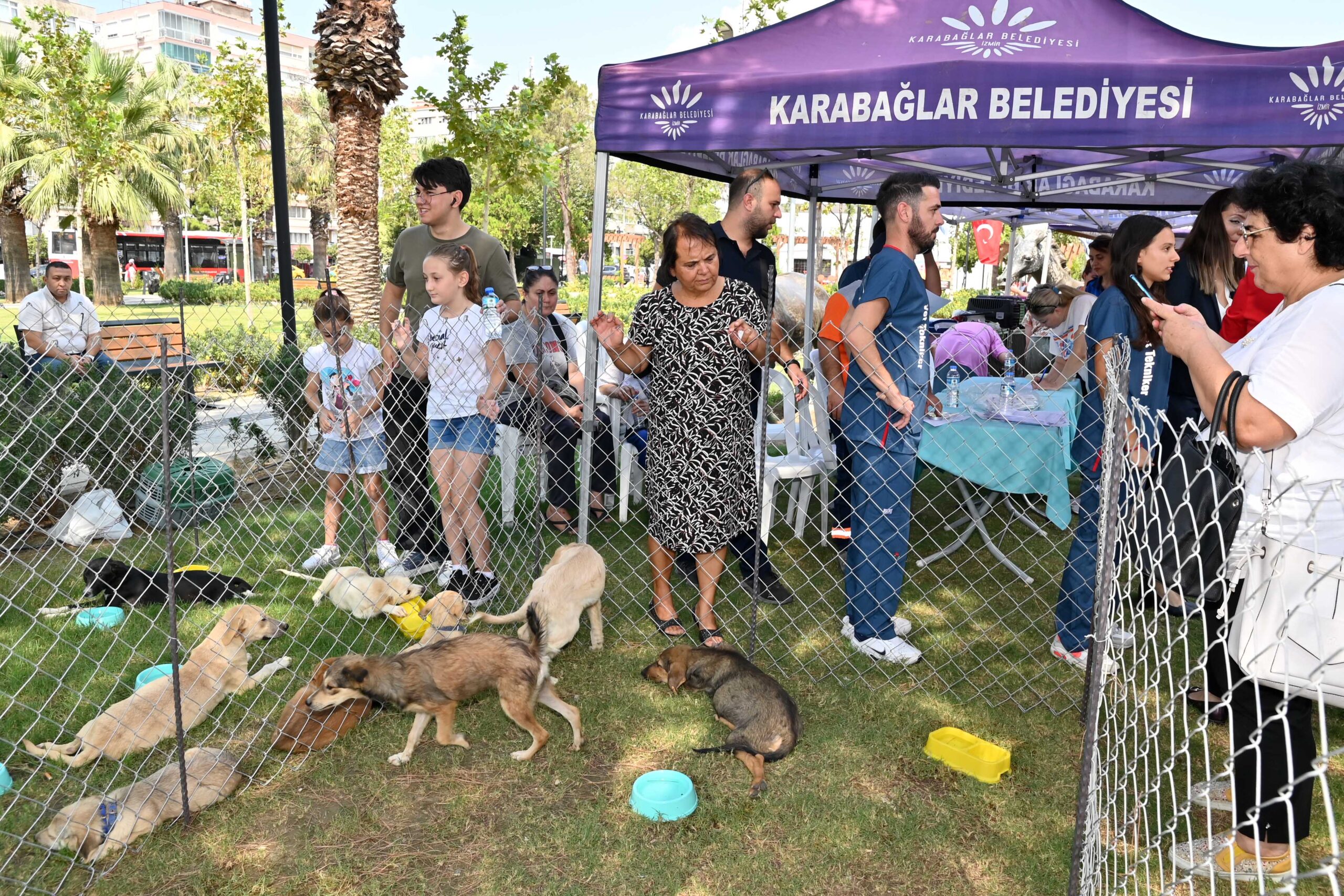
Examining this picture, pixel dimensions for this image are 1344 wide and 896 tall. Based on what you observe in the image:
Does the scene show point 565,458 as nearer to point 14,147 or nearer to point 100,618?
point 100,618

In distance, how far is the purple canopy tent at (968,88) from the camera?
361 cm

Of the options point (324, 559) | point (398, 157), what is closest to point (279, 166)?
point (324, 559)

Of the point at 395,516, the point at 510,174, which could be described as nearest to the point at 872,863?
the point at 395,516

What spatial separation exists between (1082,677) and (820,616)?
Answer: 4.03 feet

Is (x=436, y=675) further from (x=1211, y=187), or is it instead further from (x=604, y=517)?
(x=1211, y=187)

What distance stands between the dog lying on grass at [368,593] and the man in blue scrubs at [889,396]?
83.2 inches

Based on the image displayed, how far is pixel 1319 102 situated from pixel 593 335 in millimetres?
3283

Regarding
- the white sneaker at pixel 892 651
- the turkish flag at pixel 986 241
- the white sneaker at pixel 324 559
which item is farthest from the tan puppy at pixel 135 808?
the turkish flag at pixel 986 241

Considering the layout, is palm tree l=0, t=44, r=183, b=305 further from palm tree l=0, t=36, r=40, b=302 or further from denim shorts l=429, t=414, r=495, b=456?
denim shorts l=429, t=414, r=495, b=456

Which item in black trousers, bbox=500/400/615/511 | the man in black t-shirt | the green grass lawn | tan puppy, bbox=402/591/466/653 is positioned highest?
the man in black t-shirt

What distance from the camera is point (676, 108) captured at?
164 inches

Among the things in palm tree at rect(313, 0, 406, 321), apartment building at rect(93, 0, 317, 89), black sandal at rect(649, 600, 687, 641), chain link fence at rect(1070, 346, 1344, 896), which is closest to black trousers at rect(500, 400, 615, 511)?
black sandal at rect(649, 600, 687, 641)

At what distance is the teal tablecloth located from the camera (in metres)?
4.41

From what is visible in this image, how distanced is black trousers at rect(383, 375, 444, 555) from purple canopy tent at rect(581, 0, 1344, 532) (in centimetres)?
109
